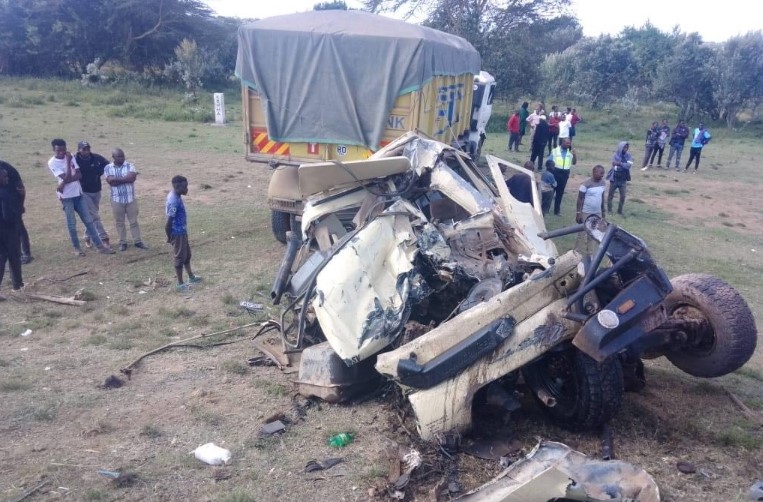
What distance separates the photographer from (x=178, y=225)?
7168 mm

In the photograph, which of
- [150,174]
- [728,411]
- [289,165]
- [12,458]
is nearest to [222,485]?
[12,458]

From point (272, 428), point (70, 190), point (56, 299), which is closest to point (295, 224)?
point (70, 190)

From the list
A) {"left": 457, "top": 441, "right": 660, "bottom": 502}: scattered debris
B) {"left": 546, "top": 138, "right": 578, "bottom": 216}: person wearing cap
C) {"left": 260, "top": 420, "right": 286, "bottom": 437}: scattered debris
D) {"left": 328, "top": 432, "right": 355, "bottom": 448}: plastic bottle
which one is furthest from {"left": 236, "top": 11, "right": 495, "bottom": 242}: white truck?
{"left": 457, "top": 441, "right": 660, "bottom": 502}: scattered debris

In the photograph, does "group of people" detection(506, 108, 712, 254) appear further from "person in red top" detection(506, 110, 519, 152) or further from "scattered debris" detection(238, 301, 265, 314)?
"scattered debris" detection(238, 301, 265, 314)

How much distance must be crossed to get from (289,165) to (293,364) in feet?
13.1

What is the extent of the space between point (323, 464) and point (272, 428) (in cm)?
57

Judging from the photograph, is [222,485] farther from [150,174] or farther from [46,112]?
Answer: [46,112]

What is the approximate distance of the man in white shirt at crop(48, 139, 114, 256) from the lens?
320 inches

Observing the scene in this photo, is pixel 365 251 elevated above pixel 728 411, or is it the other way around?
pixel 365 251

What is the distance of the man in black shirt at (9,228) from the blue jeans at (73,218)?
3.65 feet

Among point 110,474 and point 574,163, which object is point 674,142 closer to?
point 574,163

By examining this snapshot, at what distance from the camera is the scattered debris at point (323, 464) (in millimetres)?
4023

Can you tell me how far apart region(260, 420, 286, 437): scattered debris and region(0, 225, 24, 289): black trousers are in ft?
14.6

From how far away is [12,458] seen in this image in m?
4.07
